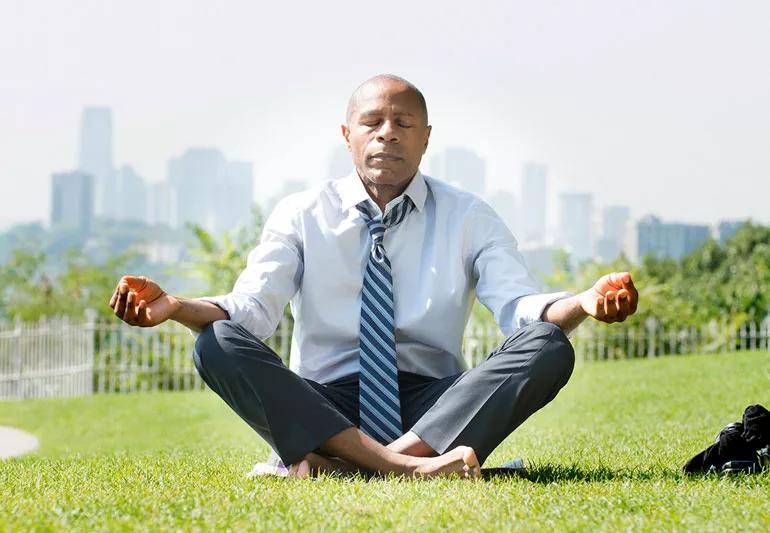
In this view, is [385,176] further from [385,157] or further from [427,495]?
[427,495]

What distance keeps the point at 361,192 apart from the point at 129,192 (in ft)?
203

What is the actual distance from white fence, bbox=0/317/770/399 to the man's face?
11257 mm

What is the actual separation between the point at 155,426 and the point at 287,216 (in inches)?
301

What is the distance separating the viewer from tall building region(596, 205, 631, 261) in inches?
2023

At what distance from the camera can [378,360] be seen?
4.39 metres

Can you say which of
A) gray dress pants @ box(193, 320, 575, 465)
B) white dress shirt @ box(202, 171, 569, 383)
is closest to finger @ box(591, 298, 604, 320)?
gray dress pants @ box(193, 320, 575, 465)

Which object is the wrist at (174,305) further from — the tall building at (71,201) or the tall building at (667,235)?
the tall building at (71,201)

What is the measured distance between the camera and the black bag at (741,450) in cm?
427

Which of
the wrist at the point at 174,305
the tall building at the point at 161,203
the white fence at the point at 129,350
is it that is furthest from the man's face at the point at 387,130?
the tall building at the point at 161,203

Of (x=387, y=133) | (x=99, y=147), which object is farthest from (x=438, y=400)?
(x=99, y=147)

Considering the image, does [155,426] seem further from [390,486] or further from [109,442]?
[390,486]

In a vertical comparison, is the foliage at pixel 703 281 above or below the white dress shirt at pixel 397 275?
below

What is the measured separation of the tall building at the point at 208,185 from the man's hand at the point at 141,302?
54055 millimetres

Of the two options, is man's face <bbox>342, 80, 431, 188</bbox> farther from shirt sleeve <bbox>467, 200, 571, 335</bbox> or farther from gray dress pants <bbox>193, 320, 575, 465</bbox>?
gray dress pants <bbox>193, 320, 575, 465</bbox>
